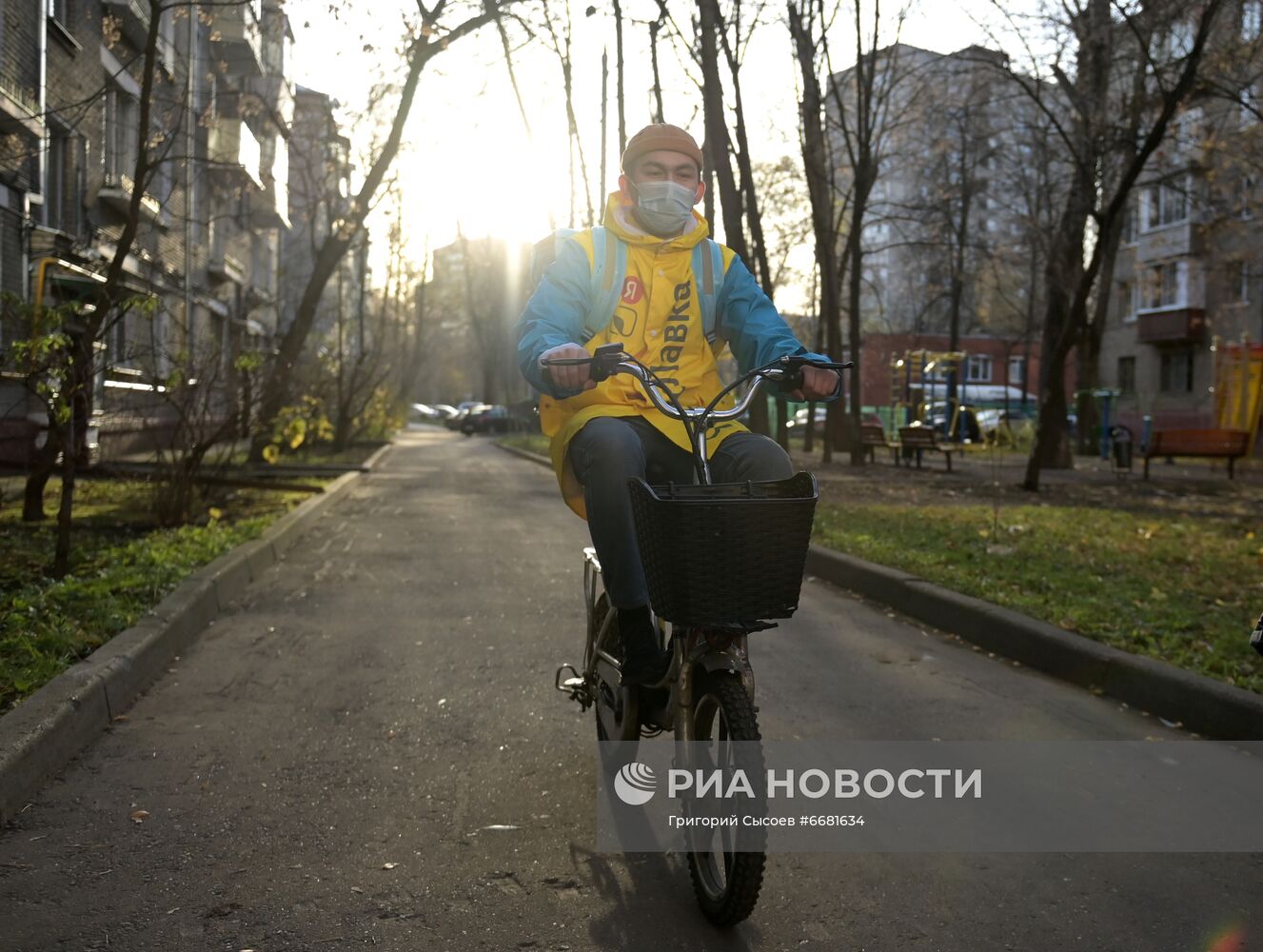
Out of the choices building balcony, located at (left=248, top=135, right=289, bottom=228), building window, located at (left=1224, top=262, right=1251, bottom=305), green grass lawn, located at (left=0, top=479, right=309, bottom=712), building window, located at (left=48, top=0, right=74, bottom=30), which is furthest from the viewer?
building balcony, located at (left=248, top=135, right=289, bottom=228)

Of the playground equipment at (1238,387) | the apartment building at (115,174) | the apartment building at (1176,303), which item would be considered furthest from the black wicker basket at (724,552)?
the apartment building at (1176,303)

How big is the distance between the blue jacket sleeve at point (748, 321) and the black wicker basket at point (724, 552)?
869mm

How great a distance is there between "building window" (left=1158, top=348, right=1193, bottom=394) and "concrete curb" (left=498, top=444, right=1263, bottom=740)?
39089 millimetres

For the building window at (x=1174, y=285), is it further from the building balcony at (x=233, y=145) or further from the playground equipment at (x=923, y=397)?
the building balcony at (x=233, y=145)

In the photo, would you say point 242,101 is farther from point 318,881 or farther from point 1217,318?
point 1217,318

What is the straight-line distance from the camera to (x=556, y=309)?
11.4ft

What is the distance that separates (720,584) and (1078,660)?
3.60 metres

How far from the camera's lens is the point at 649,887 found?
10.5 ft

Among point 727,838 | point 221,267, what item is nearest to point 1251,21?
point 727,838

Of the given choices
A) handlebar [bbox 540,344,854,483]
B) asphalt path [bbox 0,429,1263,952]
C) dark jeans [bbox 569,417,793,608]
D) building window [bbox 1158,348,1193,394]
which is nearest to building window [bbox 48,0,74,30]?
asphalt path [bbox 0,429,1263,952]

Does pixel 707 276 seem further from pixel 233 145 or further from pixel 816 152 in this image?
pixel 233 145

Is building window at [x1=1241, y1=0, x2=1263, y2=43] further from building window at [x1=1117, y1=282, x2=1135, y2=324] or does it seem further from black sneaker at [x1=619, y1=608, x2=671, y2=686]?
building window at [x1=1117, y1=282, x2=1135, y2=324]

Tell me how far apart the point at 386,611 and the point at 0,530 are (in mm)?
3691

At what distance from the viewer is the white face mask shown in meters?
3.55
